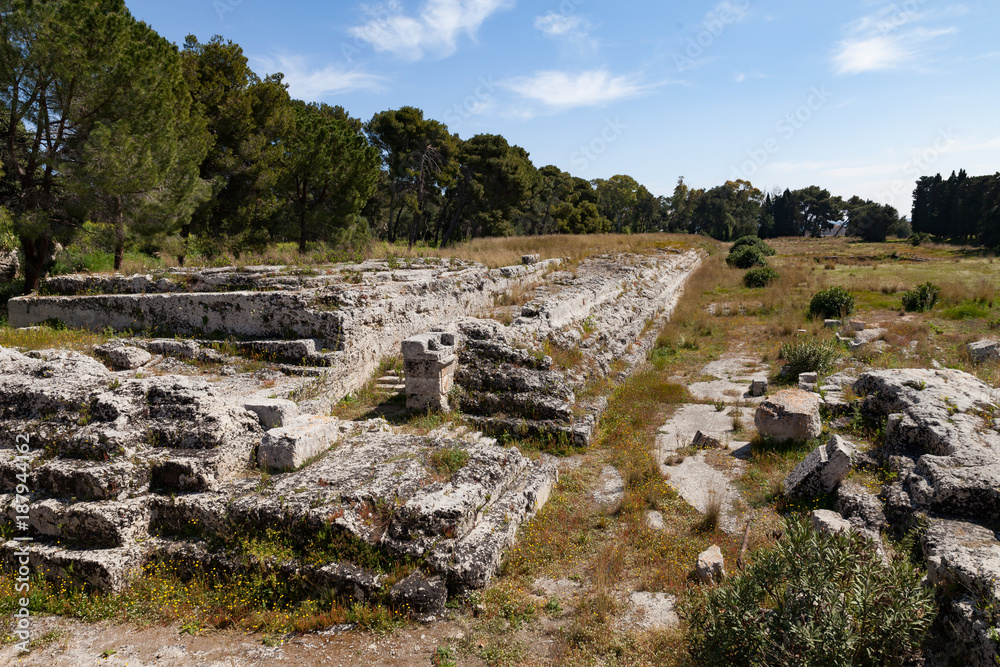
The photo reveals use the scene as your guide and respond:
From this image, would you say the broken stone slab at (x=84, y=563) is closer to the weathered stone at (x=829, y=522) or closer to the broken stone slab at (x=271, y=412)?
the broken stone slab at (x=271, y=412)

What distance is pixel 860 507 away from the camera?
4.79 m

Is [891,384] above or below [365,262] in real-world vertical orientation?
below

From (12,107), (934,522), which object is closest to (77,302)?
(12,107)

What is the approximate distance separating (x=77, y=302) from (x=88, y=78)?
509 cm

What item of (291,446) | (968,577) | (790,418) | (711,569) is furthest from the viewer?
(790,418)

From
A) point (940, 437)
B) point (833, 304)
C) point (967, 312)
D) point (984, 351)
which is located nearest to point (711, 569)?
point (940, 437)

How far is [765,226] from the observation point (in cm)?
7512

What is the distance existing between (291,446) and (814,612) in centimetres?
449

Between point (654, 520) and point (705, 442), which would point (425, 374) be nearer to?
point (654, 520)

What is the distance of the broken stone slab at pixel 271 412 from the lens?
565 cm

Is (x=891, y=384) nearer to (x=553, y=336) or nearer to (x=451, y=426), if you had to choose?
(x=553, y=336)

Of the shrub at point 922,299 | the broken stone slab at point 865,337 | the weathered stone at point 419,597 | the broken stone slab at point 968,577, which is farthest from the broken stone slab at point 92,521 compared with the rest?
the shrub at point 922,299

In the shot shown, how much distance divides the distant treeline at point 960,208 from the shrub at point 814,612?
4995 cm

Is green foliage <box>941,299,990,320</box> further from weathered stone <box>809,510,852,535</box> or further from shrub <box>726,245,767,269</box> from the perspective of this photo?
weathered stone <box>809,510,852,535</box>
